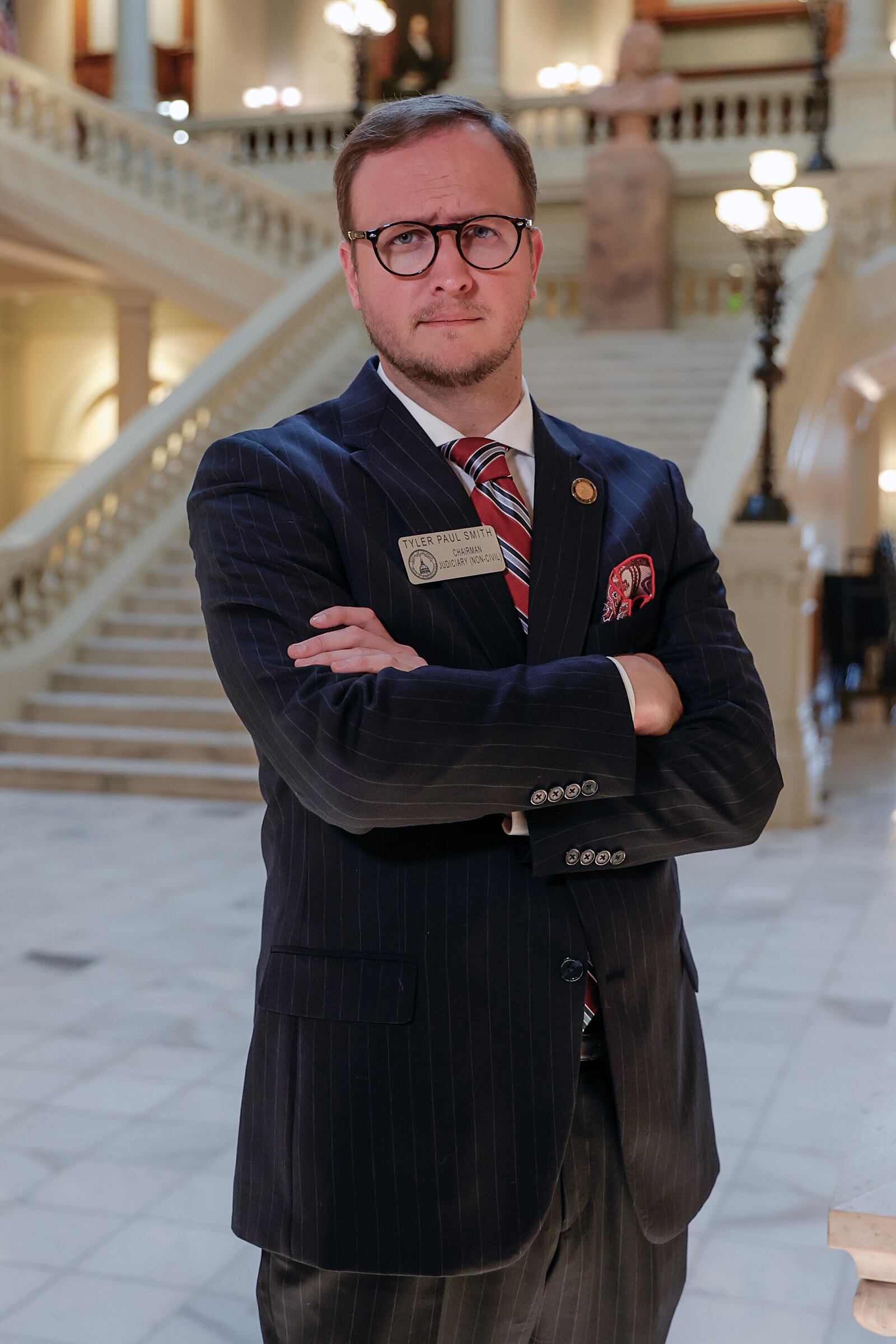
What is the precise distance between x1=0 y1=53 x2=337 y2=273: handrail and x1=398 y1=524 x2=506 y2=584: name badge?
13056 mm

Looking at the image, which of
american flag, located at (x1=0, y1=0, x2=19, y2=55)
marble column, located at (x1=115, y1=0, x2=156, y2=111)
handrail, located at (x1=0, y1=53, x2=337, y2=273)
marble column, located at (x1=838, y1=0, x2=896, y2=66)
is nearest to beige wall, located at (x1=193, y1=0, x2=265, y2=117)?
american flag, located at (x1=0, y1=0, x2=19, y2=55)

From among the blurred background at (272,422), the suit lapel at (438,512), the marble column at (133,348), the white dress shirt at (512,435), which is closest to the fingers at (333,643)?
the suit lapel at (438,512)

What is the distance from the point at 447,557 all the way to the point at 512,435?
197mm

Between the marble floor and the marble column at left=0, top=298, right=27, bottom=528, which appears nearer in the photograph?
the marble floor

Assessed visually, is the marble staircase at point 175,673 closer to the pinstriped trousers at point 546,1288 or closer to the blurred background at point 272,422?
the blurred background at point 272,422

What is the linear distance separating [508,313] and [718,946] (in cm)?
428

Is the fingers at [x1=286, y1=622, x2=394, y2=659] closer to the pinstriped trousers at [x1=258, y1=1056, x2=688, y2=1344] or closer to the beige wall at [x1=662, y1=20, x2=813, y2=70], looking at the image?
the pinstriped trousers at [x1=258, y1=1056, x2=688, y2=1344]

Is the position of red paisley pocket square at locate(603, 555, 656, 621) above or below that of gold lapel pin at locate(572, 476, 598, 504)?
below

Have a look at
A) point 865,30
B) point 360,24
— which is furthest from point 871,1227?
point 865,30

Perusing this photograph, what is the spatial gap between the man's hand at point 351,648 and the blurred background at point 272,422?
2.29 ft

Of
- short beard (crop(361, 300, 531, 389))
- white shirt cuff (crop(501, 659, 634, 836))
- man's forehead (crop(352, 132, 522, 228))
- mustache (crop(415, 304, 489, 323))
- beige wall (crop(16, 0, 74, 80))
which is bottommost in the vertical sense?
white shirt cuff (crop(501, 659, 634, 836))

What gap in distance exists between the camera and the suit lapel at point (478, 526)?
1741mm

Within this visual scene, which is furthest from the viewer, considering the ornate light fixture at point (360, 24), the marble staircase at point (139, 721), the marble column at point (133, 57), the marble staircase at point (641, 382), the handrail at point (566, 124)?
the marble column at point (133, 57)

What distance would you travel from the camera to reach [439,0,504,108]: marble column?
690 inches
